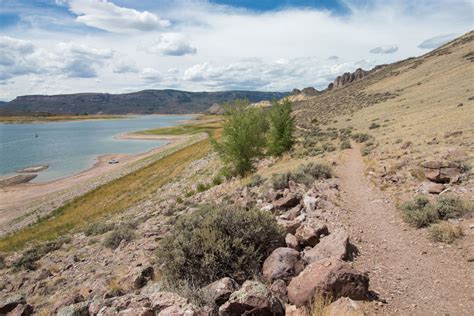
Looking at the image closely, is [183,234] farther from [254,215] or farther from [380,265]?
[380,265]

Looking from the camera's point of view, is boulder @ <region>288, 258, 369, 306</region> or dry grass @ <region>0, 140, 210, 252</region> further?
dry grass @ <region>0, 140, 210, 252</region>

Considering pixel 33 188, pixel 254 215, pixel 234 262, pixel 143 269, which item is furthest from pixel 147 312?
pixel 33 188

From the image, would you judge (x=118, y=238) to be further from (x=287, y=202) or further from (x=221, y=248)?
(x=221, y=248)

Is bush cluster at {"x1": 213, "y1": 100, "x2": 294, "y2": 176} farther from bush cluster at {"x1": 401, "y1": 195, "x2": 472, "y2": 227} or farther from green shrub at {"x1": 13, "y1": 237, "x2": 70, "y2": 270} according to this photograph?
bush cluster at {"x1": 401, "y1": 195, "x2": 472, "y2": 227}

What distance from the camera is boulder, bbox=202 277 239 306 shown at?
528 centimetres

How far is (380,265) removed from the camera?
22.4ft

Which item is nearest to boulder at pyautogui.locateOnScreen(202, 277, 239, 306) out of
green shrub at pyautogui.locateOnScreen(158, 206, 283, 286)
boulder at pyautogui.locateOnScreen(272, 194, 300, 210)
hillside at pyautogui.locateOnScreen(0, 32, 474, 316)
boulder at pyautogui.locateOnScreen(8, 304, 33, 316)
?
hillside at pyautogui.locateOnScreen(0, 32, 474, 316)

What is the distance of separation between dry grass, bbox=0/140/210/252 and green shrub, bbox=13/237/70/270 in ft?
13.2

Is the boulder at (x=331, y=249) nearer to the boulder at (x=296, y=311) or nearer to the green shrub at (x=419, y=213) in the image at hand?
the boulder at (x=296, y=311)

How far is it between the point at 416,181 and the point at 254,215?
7.86 metres

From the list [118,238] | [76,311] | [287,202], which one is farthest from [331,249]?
[118,238]

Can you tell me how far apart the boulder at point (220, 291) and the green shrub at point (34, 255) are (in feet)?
38.4

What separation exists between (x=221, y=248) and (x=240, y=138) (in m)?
20.2

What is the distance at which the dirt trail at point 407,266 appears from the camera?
5.29 m
